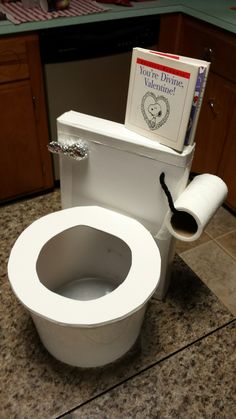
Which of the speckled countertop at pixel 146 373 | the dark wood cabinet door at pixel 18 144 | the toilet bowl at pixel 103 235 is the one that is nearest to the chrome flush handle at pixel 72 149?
the toilet bowl at pixel 103 235

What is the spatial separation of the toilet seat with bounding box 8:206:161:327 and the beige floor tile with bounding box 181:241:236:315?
59cm

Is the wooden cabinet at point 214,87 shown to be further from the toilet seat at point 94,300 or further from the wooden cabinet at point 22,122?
the toilet seat at point 94,300

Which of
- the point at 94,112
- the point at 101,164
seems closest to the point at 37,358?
the point at 101,164

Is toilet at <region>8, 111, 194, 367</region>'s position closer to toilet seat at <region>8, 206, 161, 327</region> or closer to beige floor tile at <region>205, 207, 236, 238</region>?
toilet seat at <region>8, 206, 161, 327</region>

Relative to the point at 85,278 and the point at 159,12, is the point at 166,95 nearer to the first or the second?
the point at 85,278

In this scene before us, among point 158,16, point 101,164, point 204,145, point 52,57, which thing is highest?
point 158,16

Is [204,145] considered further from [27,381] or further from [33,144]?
[27,381]

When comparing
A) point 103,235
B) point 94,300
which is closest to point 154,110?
point 103,235

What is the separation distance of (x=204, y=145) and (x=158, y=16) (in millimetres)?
644

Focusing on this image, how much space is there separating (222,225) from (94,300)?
3.55ft

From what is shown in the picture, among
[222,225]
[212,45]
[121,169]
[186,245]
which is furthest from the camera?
[222,225]

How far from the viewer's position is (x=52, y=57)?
1.58 metres

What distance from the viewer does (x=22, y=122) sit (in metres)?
1.67

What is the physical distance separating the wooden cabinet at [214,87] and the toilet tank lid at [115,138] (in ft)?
2.30
